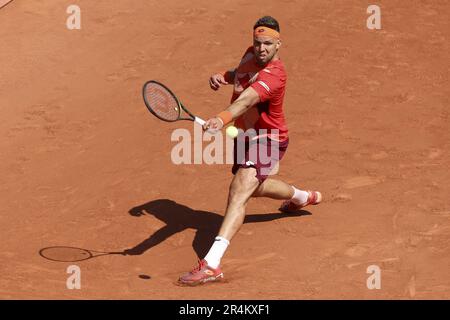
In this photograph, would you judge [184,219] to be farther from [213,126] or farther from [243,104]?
[213,126]

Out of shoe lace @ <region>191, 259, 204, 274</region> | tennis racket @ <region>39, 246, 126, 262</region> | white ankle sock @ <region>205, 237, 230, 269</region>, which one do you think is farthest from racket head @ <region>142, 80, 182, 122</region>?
tennis racket @ <region>39, 246, 126, 262</region>

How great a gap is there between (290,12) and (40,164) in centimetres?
509

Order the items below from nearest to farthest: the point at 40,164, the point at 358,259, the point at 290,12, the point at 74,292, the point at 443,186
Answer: the point at 74,292 < the point at 358,259 < the point at 443,186 < the point at 40,164 < the point at 290,12

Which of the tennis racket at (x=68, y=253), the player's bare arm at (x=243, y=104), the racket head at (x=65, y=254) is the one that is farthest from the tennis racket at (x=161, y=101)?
the racket head at (x=65, y=254)

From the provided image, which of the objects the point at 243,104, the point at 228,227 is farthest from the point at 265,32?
the point at 228,227

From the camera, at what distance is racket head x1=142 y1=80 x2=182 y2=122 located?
9.27 metres

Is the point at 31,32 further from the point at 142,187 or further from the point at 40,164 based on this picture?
the point at 142,187

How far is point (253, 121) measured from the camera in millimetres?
9562

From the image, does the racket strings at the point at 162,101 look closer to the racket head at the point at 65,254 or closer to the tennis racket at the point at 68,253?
the tennis racket at the point at 68,253

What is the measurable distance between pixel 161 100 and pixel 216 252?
147 centimetres

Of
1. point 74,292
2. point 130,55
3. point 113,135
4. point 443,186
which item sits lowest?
point 74,292

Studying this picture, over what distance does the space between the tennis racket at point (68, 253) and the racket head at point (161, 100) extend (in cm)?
137

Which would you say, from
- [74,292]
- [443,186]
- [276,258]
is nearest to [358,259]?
[276,258]

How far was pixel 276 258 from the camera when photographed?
9.45 m
